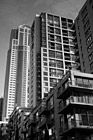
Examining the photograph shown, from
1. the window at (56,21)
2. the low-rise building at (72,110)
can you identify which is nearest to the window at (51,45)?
the window at (56,21)

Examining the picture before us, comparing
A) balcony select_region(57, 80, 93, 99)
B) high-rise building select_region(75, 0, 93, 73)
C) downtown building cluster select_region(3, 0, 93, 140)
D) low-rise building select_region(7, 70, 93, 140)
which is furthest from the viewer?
high-rise building select_region(75, 0, 93, 73)

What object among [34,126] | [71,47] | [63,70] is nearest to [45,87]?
[63,70]

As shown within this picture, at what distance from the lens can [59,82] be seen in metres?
45.6

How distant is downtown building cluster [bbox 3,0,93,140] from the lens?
37750 mm

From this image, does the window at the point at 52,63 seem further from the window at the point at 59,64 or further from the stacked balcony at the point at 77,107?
the stacked balcony at the point at 77,107

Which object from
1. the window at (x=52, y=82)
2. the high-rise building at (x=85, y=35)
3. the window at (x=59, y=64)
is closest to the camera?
the high-rise building at (x=85, y=35)

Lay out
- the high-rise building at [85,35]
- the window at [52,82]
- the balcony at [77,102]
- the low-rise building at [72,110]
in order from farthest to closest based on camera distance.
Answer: the window at [52,82]
the high-rise building at [85,35]
the balcony at [77,102]
the low-rise building at [72,110]

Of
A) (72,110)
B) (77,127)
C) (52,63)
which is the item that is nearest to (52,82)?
(52,63)

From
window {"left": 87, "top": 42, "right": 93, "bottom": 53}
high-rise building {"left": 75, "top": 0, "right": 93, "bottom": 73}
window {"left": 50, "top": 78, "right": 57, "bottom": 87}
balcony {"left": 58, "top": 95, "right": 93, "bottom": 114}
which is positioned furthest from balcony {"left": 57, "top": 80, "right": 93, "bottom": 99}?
window {"left": 50, "top": 78, "right": 57, "bottom": 87}

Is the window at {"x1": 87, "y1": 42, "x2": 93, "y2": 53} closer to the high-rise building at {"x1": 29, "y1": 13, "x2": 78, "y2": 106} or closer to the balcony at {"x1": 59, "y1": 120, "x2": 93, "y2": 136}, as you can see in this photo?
the balcony at {"x1": 59, "y1": 120, "x2": 93, "y2": 136}

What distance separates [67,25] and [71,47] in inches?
600

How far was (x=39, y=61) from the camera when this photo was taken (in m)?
108

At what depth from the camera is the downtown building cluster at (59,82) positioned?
37750 millimetres

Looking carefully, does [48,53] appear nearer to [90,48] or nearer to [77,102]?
[90,48]
